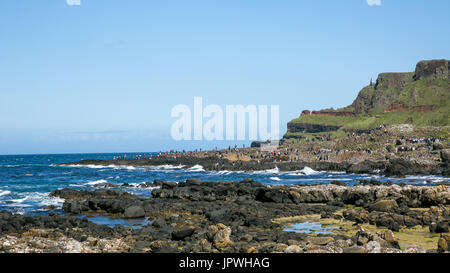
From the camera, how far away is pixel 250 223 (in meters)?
24.0

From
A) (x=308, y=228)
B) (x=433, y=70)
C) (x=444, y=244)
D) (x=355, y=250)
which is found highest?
(x=433, y=70)

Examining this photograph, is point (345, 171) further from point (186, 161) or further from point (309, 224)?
point (309, 224)

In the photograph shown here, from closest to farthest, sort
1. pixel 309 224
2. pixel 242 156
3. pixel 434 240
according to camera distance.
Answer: pixel 434 240 → pixel 309 224 → pixel 242 156

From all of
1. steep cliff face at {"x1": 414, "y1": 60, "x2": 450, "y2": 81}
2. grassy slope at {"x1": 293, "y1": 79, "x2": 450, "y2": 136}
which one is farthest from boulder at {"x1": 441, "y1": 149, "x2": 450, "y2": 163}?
steep cliff face at {"x1": 414, "y1": 60, "x2": 450, "y2": 81}

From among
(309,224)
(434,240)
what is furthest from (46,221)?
(434,240)

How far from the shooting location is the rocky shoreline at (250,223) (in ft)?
57.6

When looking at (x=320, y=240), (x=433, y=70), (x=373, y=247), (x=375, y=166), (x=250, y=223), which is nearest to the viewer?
(x=373, y=247)

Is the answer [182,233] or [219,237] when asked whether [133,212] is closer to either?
[182,233]

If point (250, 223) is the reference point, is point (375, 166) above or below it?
below

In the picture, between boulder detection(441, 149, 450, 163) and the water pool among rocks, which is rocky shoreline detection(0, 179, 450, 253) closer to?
the water pool among rocks

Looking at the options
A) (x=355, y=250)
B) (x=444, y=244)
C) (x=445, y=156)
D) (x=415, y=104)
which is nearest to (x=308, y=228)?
(x=444, y=244)

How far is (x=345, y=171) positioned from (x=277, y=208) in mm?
48131

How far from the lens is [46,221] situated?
24.9 meters
